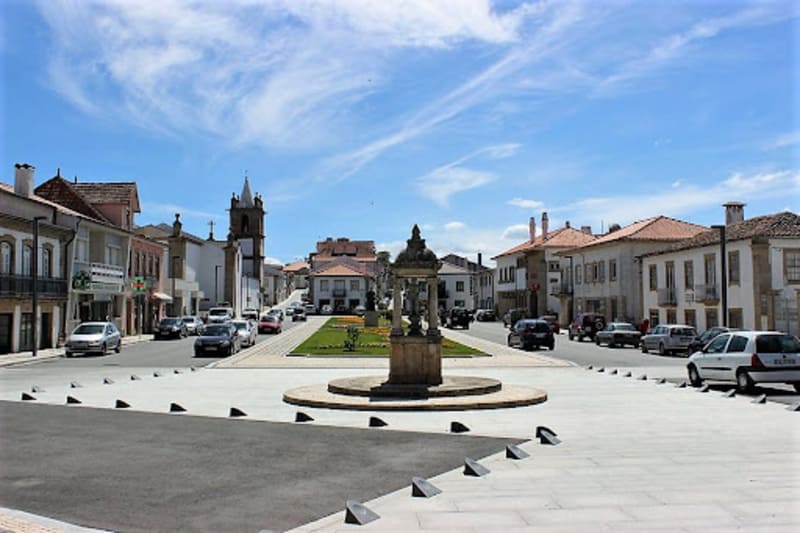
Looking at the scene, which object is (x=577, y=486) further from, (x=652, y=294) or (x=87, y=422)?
(x=652, y=294)

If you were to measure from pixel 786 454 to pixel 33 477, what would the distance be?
968 centimetres

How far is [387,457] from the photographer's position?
34.0 feet

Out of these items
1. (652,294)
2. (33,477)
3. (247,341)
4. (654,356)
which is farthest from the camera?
(652,294)

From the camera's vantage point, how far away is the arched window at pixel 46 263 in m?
38.8

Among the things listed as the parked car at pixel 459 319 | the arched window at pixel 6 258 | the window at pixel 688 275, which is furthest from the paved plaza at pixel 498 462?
the parked car at pixel 459 319

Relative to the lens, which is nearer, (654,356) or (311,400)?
(311,400)

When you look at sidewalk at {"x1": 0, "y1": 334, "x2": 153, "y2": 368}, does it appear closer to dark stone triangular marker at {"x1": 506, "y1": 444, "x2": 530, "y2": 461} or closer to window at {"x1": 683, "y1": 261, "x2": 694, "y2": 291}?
dark stone triangular marker at {"x1": 506, "y1": 444, "x2": 530, "y2": 461}

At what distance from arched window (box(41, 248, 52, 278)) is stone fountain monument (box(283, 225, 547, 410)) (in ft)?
85.8

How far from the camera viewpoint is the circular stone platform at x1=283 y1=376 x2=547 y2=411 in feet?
49.4

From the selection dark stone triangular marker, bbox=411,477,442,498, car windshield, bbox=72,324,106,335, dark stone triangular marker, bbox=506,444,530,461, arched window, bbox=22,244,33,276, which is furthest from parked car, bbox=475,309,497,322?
dark stone triangular marker, bbox=411,477,442,498

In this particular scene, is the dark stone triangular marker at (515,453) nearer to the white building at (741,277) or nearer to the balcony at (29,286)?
the white building at (741,277)

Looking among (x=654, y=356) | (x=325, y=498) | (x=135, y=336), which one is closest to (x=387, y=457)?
(x=325, y=498)

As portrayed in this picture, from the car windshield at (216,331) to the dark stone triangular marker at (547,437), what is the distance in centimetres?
2469

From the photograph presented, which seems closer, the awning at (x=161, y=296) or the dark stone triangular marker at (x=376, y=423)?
the dark stone triangular marker at (x=376, y=423)
